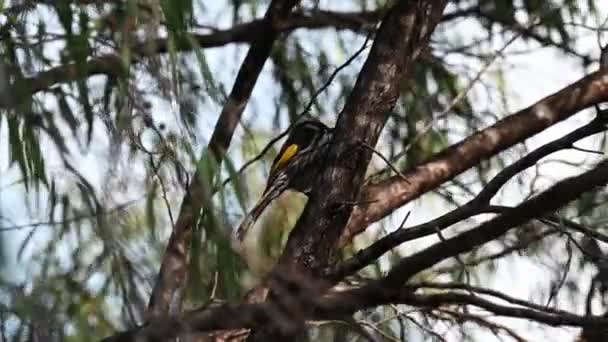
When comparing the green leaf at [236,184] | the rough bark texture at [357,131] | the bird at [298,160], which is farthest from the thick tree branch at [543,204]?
the bird at [298,160]

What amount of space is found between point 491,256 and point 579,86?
500mm

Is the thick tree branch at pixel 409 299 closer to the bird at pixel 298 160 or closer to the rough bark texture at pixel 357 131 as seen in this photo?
the rough bark texture at pixel 357 131

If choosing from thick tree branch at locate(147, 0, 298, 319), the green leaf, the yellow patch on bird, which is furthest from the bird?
the green leaf

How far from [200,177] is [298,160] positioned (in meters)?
1.74

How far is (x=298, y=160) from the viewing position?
315cm

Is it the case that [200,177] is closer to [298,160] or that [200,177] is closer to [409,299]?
[409,299]

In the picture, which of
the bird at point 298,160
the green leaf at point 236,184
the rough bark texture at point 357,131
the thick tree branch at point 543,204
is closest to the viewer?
the green leaf at point 236,184

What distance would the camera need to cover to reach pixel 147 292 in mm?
1405

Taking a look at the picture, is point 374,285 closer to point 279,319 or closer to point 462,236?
point 462,236

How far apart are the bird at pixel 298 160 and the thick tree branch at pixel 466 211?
0.73 m

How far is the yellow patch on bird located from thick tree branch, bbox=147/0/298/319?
0.34 m

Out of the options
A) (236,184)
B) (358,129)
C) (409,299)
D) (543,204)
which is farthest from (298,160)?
(236,184)

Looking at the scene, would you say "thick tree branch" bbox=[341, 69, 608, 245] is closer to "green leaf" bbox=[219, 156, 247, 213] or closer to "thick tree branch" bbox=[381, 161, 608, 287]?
"thick tree branch" bbox=[381, 161, 608, 287]

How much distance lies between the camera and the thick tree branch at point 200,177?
1550 millimetres
